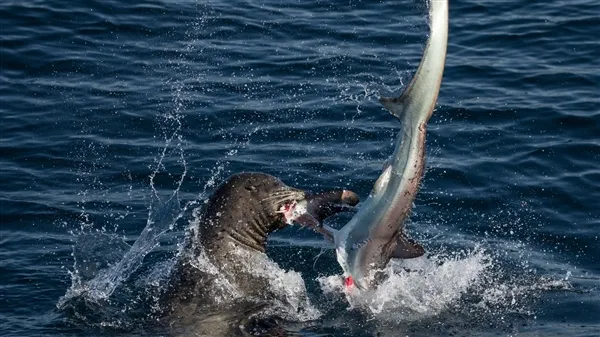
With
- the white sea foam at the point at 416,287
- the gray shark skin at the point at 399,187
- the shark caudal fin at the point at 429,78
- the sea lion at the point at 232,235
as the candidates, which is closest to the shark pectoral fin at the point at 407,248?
the gray shark skin at the point at 399,187

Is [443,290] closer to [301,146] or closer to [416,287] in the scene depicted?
[416,287]

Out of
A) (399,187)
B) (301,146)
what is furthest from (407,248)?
(301,146)

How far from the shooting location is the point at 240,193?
402 inches

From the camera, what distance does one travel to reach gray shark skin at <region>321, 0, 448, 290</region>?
815cm

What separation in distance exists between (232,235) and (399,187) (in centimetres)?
173

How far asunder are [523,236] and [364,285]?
3371 mm

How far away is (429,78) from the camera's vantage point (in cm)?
827

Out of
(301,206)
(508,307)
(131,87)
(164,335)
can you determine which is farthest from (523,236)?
(131,87)

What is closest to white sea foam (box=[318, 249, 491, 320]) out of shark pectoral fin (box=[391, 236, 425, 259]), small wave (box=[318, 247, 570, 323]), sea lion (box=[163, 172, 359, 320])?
small wave (box=[318, 247, 570, 323])

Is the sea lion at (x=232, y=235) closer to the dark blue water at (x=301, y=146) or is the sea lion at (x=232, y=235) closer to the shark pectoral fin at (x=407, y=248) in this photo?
the dark blue water at (x=301, y=146)

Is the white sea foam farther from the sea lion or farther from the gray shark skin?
the sea lion

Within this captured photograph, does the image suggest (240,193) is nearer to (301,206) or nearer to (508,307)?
(301,206)

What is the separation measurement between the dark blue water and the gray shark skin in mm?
519

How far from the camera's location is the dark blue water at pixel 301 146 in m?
10.8
